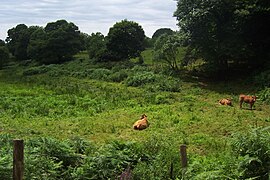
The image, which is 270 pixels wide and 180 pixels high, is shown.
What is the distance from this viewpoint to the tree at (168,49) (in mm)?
27567

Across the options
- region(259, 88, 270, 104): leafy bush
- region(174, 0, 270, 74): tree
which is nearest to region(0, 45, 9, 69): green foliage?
region(174, 0, 270, 74): tree

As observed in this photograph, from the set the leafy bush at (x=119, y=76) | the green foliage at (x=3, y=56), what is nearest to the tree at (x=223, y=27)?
the leafy bush at (x=119, y=76)

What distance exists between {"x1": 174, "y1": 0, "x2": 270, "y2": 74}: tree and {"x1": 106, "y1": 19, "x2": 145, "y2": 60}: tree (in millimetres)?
17021

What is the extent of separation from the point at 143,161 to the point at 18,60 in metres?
59.8

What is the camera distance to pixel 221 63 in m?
25.6

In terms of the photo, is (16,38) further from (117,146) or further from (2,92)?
(117,146)

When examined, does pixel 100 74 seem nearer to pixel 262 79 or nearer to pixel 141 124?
pixel 262 79

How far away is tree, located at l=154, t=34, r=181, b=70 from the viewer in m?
27.6

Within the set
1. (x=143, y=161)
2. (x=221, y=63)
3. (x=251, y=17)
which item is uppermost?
(x=251, y=17)

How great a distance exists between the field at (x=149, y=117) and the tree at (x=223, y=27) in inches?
87.3

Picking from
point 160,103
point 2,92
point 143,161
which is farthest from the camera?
point 2,92

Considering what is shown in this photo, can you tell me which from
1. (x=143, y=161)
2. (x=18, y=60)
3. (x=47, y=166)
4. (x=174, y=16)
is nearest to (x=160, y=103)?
(x=174, y=16)

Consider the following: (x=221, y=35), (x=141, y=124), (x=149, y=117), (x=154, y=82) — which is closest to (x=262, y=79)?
(x=221, y=35)

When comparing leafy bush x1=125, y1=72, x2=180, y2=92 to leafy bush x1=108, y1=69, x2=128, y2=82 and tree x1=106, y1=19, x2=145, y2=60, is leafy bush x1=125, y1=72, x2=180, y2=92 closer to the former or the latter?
leafy bush x1=108, y1=69, x2=128, y2=82
